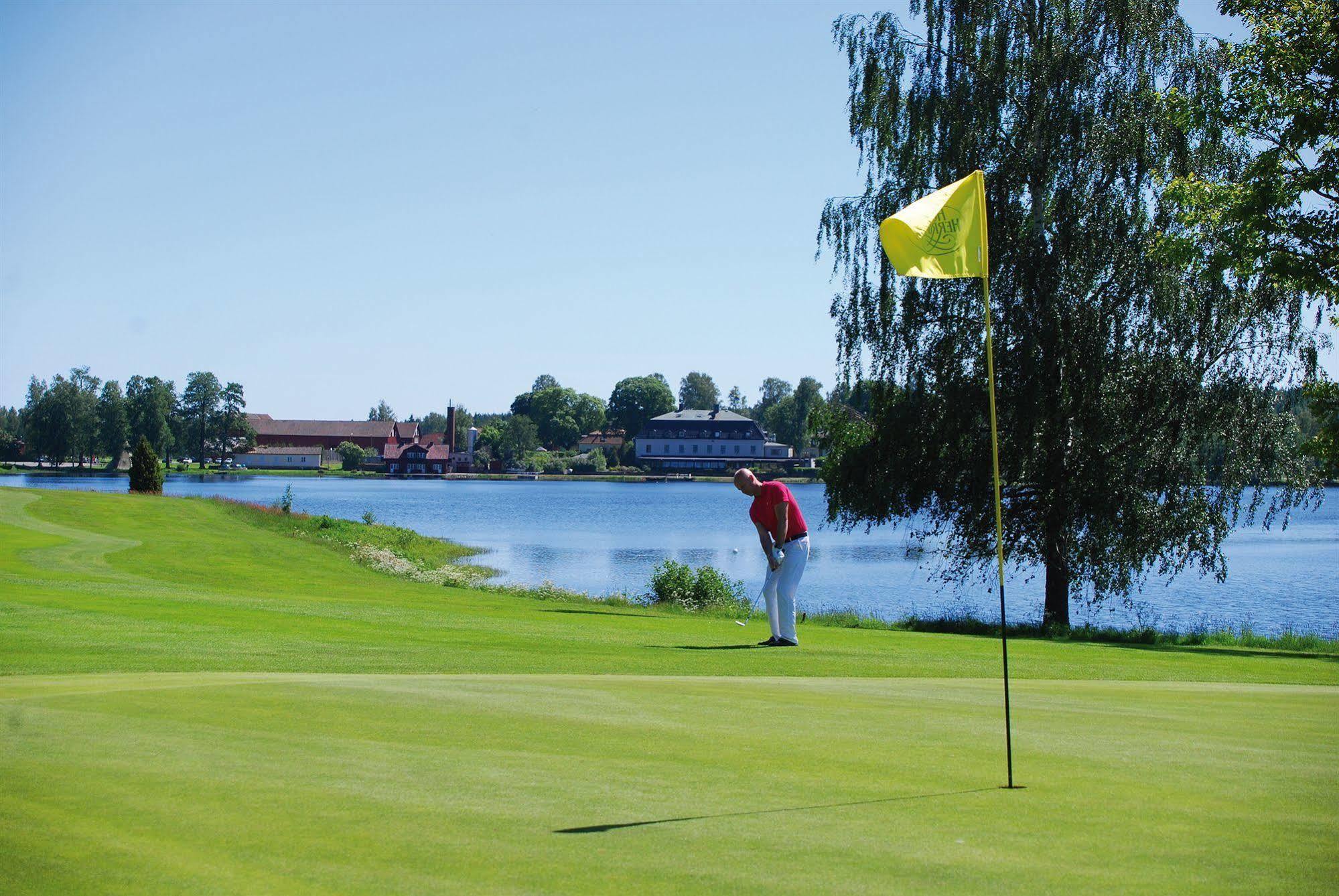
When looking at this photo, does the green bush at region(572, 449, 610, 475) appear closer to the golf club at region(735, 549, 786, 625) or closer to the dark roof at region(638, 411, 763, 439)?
the dark roof at region(638, 411, 763, 439)

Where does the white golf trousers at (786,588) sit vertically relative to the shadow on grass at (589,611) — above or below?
above

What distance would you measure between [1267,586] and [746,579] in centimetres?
1941

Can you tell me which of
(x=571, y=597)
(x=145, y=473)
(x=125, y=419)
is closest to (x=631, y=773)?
(x=571, y=597)

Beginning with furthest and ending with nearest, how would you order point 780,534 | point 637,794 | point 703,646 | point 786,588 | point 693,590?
point 693,590
point 703,646
point 786,588
point 780,534
point 637,794

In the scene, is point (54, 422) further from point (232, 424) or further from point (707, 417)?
point (707, 417)

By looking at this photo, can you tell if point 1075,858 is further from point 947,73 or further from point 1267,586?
point 1267,586

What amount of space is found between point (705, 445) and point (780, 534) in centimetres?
17370

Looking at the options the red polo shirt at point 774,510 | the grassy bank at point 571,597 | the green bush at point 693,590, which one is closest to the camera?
the red polo shirt at point 774,510

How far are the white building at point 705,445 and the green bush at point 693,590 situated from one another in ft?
506

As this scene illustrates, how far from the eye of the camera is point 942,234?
8.74 m

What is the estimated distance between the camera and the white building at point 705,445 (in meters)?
188

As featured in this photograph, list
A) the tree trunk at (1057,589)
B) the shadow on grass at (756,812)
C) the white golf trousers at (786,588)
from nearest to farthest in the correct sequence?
the shadow on grass at (756,812) → the white golf trousers at (786,588) → the tree trunk at (1057,589)

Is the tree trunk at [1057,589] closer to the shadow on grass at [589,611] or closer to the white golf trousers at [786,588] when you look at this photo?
the shadow on grass at [589,611]

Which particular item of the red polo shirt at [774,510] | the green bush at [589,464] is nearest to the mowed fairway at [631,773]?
the red polo shirt at [774,510]
